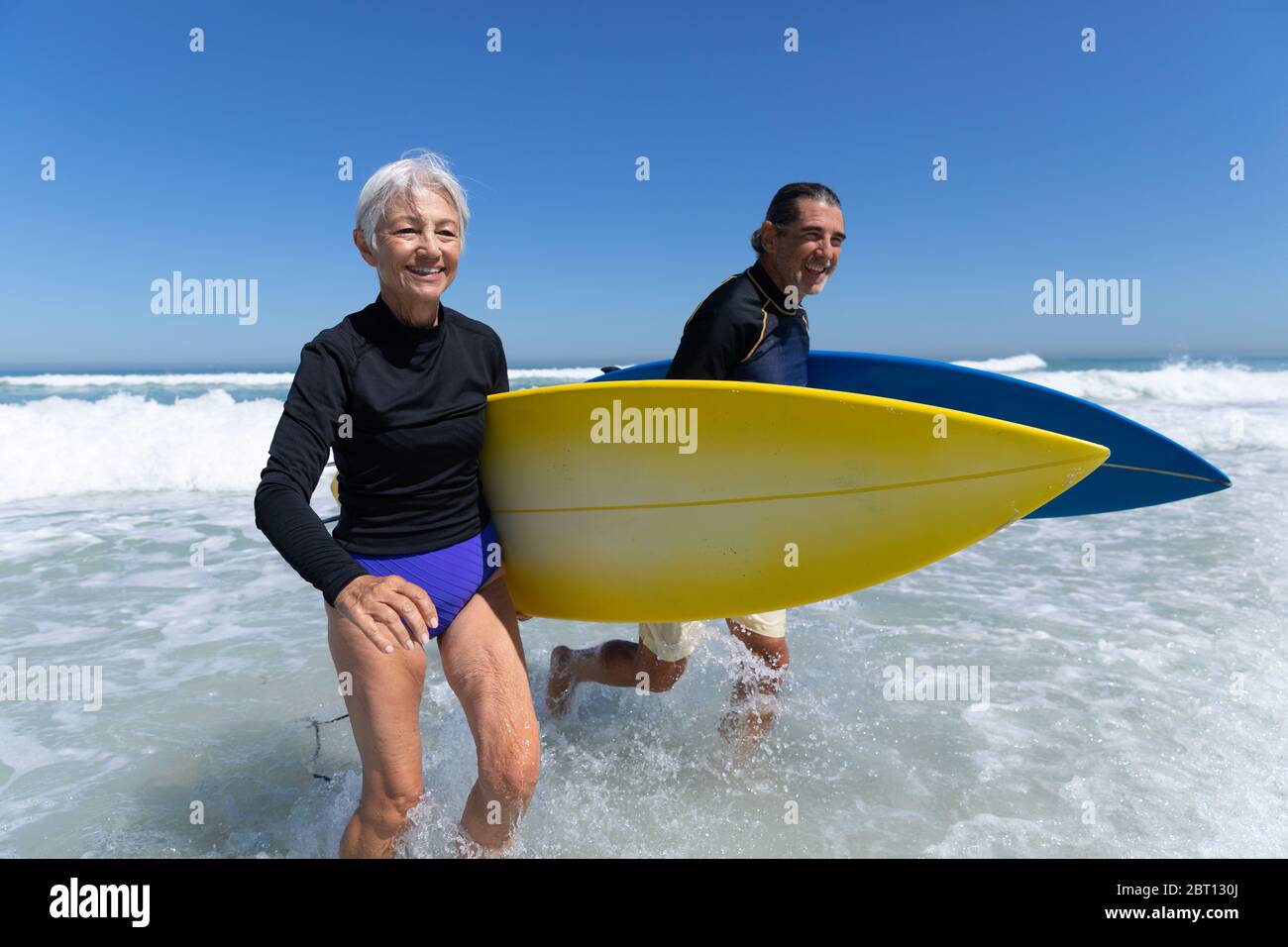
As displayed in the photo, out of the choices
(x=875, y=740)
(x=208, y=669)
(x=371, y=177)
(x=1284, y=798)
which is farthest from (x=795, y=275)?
(x=208, y=669)

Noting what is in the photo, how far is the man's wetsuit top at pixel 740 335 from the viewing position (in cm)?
231

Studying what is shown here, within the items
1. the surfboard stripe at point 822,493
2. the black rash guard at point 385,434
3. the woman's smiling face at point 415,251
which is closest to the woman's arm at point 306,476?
the black rash guard at point 385,434

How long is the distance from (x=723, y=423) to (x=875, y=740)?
1.58m

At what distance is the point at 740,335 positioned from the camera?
2324mm

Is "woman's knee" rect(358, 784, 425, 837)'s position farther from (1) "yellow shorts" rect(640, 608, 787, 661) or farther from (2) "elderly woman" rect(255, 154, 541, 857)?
(1) "yellow shorts" rect(640, 608, 787, 661)

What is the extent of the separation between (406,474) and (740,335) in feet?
3.71

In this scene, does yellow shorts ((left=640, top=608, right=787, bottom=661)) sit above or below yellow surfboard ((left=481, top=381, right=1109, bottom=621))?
below

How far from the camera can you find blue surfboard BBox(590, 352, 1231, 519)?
10.7 feet

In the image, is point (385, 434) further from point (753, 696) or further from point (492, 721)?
point (753, 696)

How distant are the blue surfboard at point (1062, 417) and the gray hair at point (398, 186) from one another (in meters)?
1.53

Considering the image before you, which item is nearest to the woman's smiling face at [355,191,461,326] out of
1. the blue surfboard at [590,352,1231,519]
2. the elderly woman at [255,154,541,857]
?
the elderly woman at [255,154,541,857]

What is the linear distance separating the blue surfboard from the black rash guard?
1.39 metres

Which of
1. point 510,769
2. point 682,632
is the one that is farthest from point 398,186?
point 682,632
